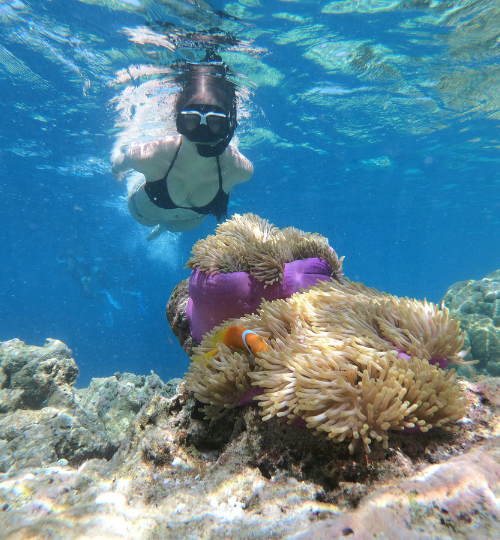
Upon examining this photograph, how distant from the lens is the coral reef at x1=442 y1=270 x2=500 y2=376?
5973mm

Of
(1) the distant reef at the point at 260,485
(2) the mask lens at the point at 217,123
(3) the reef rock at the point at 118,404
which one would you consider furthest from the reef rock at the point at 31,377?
(2) the mask lens at the point at 217,123

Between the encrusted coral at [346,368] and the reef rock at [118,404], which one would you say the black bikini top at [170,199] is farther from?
the encrusted coral at [346,368]

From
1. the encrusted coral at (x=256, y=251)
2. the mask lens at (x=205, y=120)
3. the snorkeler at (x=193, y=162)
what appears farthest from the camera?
the snorkeler at (x=193, y=162)

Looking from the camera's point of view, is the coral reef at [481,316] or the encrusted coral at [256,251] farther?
the coral reef at [481,316]

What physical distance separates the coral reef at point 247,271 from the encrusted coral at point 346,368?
16.8 inches

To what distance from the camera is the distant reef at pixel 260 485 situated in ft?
2.79

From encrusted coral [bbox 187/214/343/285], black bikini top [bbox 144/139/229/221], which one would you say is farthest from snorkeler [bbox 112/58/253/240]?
encrusted coral [bbox 187/214/343/285]

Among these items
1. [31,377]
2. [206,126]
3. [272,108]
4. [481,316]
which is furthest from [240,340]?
[272,108]

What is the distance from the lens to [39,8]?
7.21 meters

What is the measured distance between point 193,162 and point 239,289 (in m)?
4.23

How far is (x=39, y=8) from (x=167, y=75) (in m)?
3.07

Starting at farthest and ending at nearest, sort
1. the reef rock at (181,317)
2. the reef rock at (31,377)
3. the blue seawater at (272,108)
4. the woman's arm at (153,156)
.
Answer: the blue seawater at (272,108) → the woman's arm at (153,156) → the reef rock at (31,377) → the reef rock at (181,317)

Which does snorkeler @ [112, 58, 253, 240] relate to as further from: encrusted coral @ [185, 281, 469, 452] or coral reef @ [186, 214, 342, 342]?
encrusted coral @ [185, 281, 469, 452]

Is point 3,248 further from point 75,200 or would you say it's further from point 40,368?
point 40,368
